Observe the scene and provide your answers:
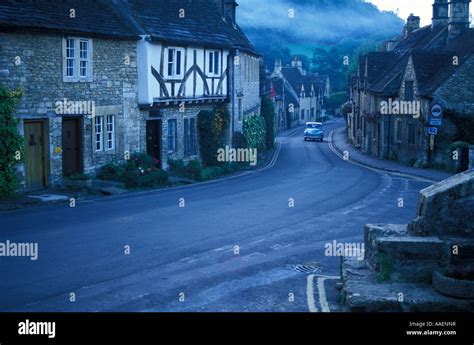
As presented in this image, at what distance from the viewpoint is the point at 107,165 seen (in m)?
25.0

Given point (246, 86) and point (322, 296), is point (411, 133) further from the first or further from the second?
point (322, 296)

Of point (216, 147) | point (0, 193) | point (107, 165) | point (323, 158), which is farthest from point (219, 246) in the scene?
point (323, 158)

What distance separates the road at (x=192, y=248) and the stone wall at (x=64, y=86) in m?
3.33

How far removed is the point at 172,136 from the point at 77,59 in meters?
8.10

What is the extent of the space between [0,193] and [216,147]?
15286 mm

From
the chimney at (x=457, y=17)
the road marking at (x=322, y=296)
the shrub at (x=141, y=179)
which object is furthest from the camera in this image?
the chimney at (x=457, y=17)

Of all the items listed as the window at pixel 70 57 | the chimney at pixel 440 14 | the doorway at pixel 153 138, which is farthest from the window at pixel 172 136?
the chimney at pixel 440 14

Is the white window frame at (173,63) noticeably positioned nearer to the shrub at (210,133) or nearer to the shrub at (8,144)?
the shrub at (210,133)

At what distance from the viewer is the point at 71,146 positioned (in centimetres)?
2355

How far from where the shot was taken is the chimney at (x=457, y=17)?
43.0 metres

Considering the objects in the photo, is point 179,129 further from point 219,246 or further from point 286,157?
point 219,246

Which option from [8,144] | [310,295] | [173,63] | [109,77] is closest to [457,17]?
[173,63]

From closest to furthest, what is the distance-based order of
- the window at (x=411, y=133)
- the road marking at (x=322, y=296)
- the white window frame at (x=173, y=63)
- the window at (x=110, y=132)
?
the road marking at (x=322, y=296)
the window at (x=110, y=132)
the white window frame at (x=173, y=63)
the window at (x=411, y=133)

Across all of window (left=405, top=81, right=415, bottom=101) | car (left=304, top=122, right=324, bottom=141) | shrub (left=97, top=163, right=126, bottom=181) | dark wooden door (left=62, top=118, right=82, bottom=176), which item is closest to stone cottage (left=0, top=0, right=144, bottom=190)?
dark wooden door (left=62, top=118, right=82, bottom=176)
